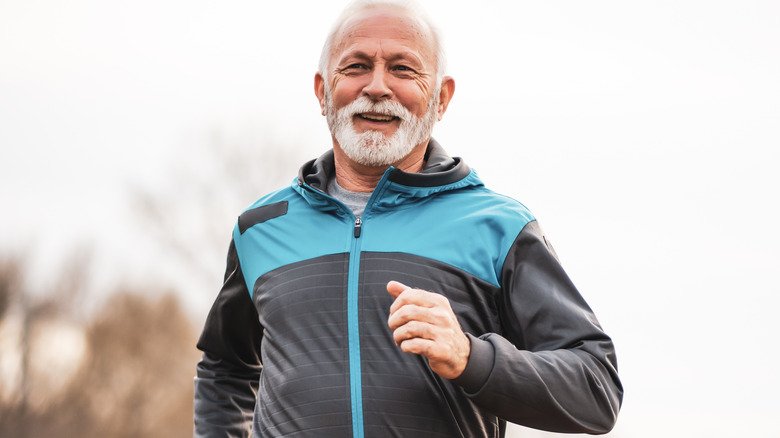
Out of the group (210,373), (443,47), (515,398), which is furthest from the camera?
(210,373)

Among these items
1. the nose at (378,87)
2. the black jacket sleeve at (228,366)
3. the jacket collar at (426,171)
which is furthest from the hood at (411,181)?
the black jacket sleeve at (228,366)

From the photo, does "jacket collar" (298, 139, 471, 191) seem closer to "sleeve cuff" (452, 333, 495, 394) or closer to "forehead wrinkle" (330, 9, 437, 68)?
"forehead wrinkle" (330, 9, 437, 68)

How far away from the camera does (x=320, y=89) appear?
3520 millimetres

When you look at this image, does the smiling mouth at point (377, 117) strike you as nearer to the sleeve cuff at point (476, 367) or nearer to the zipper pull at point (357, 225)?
the zipper pull at point (357, 225)

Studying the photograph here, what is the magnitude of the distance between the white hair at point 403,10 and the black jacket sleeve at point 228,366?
0.70m

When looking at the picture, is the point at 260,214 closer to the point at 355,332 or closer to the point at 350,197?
the point at 350,197

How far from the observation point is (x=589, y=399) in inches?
111

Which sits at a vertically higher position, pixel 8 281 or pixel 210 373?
pixel 210 373

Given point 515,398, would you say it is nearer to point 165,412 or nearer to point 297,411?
point 297,411

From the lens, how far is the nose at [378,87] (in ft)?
10.6

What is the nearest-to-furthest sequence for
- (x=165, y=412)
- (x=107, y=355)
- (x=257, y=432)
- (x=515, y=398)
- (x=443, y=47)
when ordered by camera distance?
(x=515, y=398)
(x=257, y=432)
(x=443, y=47)
(x=165, y=412)
(x=107, y=355)

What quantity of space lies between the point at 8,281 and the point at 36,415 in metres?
3.35

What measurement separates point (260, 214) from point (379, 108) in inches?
20.0

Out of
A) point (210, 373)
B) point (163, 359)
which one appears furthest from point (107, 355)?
point (210, 373)
